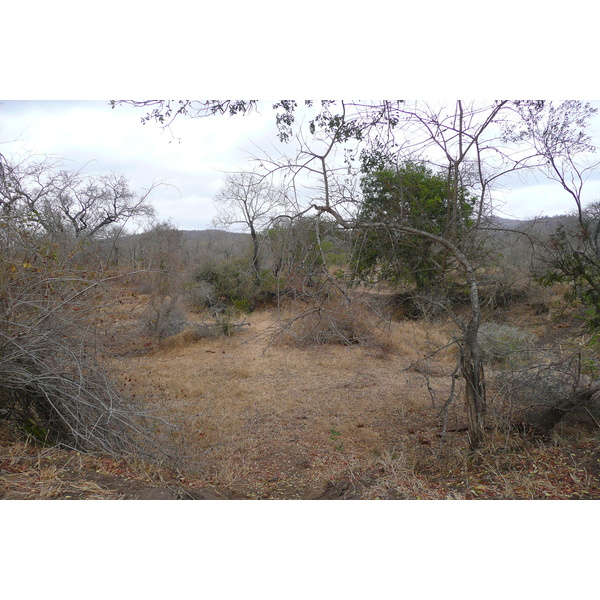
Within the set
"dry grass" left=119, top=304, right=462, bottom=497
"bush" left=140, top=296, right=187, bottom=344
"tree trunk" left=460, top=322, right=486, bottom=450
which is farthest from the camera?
"bush" left=140, top=296, right=187, bottom=344

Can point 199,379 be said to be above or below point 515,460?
below

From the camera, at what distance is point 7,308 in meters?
3.58

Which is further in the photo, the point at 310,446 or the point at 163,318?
the point at 163,318

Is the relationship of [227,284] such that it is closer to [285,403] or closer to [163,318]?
[163,318]

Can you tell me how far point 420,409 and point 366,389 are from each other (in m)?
1.23

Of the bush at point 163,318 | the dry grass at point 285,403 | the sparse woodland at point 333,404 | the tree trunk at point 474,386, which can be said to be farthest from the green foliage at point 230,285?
the tree trunk at point 474,386

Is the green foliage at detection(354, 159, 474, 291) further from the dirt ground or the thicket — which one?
the thicket

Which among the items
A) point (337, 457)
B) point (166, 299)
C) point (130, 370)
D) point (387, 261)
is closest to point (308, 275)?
point (387, 261)

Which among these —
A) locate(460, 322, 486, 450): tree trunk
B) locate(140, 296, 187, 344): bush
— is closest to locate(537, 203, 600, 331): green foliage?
locate(460, 322, 486, 450): tree trunk

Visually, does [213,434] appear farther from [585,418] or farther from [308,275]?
[585,418]

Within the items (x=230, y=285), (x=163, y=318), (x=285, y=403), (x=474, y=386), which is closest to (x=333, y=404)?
(x=285, y=403)

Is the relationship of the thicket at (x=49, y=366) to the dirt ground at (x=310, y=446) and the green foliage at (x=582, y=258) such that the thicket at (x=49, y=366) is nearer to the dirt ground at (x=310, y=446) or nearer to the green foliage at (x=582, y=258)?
the dirt ground at (x=310, y=446)

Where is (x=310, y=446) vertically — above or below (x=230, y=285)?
below

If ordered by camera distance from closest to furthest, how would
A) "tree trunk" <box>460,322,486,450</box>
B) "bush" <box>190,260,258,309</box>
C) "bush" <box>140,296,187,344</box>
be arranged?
"tree trunk" <box>460,322,486,450</box>
"bush" <box>140,296,187,344</box>
"bush" <box>190,260,258,309</box>
